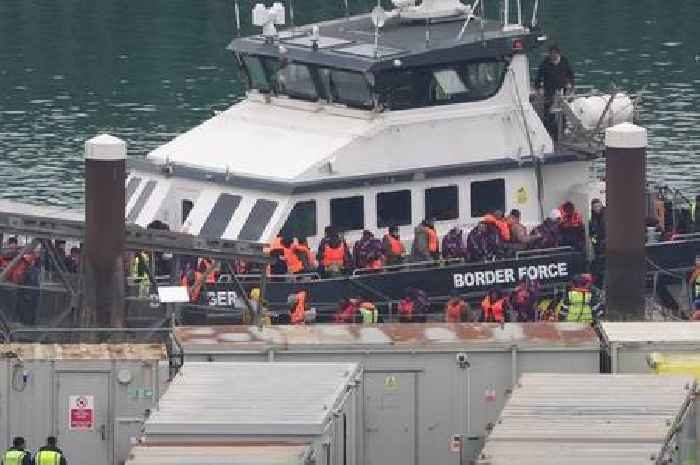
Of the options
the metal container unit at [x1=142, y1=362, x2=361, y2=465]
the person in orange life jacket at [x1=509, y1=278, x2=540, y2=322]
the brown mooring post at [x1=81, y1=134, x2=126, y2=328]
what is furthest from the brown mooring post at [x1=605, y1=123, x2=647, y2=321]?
the metal container unit at [x1=142, y1=362, x2=361, y2=465]

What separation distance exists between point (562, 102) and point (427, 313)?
560cm

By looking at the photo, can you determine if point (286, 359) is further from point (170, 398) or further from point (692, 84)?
point (692, 84)

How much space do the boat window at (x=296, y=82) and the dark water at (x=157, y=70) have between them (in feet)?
42.7

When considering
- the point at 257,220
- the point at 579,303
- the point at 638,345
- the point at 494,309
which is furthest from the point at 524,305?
the point at 638,345

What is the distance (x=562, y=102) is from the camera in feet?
147

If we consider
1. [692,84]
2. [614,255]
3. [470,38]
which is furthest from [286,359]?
[692,84]

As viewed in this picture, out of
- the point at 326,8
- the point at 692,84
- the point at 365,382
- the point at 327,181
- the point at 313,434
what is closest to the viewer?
the point at 313,434

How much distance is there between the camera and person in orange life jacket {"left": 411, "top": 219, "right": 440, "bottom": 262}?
42000 mm

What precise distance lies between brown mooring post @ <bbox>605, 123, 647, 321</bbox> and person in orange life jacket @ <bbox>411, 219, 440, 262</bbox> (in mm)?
2603

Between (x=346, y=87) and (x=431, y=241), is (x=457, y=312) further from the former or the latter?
(x=346, y=87)

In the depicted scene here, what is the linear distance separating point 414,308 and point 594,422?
8102mm

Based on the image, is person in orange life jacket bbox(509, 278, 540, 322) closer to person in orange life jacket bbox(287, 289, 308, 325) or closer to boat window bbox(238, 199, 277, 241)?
person in orange life jacket bbox(287, 289, 308, 325)

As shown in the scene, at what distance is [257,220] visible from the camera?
42.0 m

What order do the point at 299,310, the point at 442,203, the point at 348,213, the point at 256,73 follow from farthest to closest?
the point at 256,73 < the point at 442,203 < the point at 348,213 < the point at 299,310
